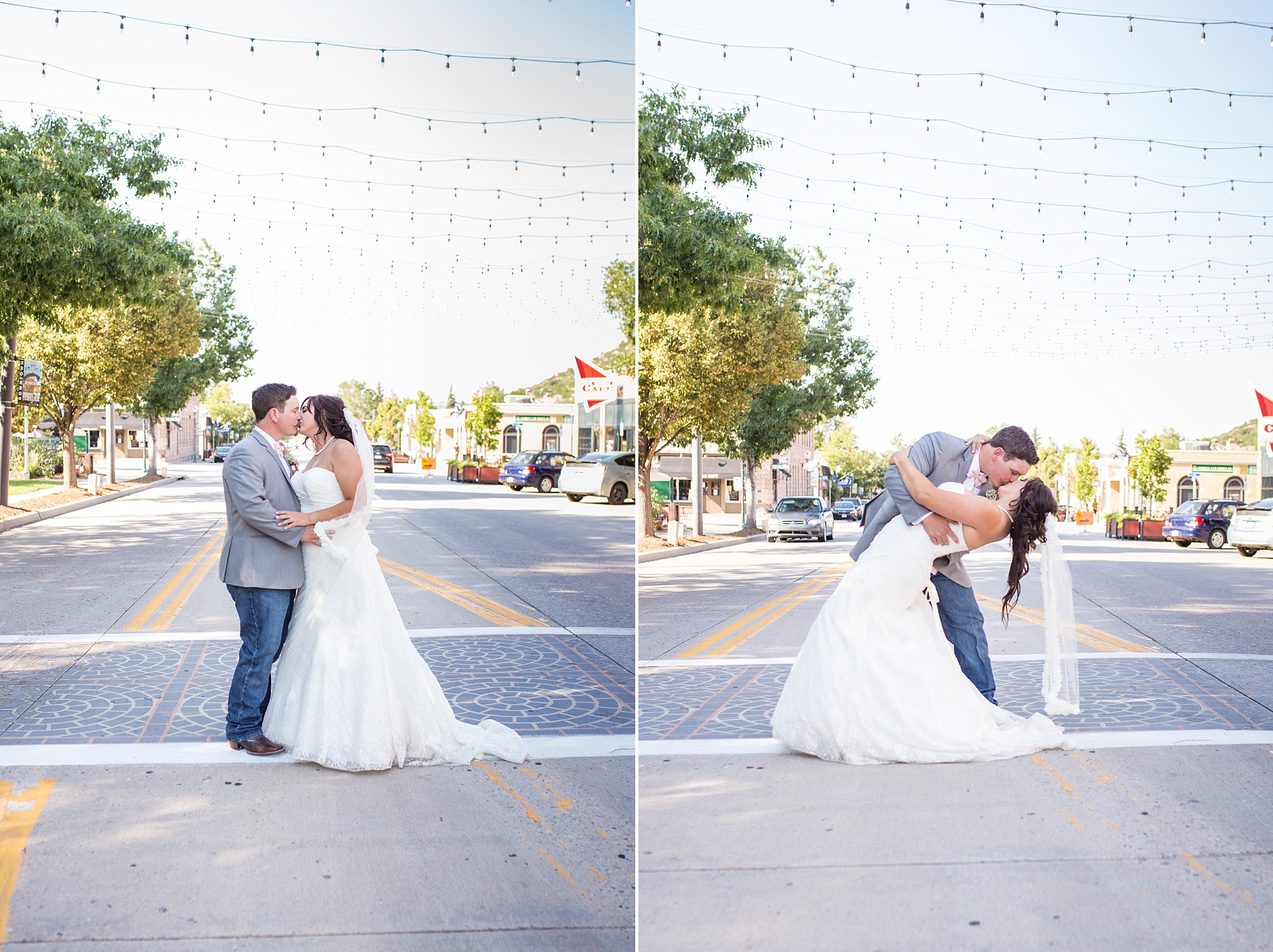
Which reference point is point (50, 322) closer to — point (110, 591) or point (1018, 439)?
point (110, 591)

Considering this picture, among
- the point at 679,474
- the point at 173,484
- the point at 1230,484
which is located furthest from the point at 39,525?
the point at 1230,484

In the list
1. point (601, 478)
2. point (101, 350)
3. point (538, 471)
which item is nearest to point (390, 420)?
point (538, 471)

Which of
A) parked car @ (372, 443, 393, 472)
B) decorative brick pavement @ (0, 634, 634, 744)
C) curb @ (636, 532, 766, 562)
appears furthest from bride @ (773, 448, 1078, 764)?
parked car @ (372, 443, 393, 472)

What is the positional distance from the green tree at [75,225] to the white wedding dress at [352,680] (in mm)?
11277

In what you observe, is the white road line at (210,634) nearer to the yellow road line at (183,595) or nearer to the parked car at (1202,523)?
the yellow road line at (183,595)

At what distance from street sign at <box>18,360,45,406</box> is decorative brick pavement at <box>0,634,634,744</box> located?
57.9ft

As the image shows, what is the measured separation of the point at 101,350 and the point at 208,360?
9.45 metres

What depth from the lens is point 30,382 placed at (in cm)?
2281

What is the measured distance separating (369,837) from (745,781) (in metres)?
1.62

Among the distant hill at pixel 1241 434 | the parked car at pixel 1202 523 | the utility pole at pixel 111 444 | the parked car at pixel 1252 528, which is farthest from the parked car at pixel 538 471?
the distant hill at pixel 1241 434

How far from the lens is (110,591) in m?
10.7

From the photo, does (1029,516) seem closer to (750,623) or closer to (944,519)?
(944,519)

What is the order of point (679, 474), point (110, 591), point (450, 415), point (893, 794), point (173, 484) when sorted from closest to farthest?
point (893, 794) → point (110, 591) → point (173, 484) → point (679, 474) → point (450, 415)

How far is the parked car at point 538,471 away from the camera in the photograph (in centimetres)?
3919
